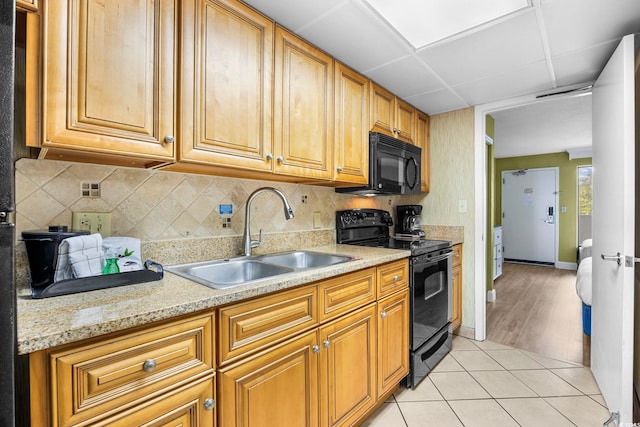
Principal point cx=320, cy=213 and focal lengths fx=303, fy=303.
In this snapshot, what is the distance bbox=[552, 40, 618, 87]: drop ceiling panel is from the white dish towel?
2.63 meters

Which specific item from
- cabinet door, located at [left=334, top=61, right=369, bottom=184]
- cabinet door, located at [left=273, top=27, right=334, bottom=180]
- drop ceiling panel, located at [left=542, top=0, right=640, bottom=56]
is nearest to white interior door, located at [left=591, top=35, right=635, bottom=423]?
drop ceiling panel, located at [left=542, top=0, right=640, bottom=56]

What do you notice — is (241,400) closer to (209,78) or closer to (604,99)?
(209,78)

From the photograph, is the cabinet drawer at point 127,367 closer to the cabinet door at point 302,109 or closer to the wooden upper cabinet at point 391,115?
the cabinet door at point 302,109

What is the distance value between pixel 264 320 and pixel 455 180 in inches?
95.0

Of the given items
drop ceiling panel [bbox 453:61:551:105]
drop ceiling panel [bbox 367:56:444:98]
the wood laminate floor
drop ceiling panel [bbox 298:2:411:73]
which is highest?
drop ceiling panel [bbox 453:61:551:105]

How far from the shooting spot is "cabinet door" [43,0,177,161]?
878 mm

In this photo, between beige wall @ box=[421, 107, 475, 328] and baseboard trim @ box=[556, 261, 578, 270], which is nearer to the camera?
beige wall @ box=[421, 107, 475, 328]

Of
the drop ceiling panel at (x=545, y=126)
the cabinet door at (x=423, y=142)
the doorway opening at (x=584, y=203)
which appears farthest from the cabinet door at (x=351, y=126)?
the doorway opening at (x=584, y=203)

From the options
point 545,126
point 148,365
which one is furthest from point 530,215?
point 148,365

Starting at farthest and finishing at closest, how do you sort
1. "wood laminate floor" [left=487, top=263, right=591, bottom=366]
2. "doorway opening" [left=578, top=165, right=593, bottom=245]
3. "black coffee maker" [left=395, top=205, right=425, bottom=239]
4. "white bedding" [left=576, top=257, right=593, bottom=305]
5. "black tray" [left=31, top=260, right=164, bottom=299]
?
"doorway opening" [left=578, top=165, right=593, bottom=245] → "black coffee maker" [left=395, top=205, right=425, bottom=239] → "wood laminate floor" [left=487, top=263, right=591, bottom=366] → "white bedding" [left=576, top=257, right=593, bottom=305] → "black tray" [left=31, top=260, right=164, bottom=299]

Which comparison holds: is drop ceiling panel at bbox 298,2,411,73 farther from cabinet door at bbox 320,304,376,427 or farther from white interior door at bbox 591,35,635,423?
cabinet door at bbox 320,304,376,427

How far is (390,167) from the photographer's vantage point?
7.59ft

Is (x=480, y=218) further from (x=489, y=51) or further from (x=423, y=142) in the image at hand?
(x=489, y=51)

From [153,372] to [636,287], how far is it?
2.23 metres
